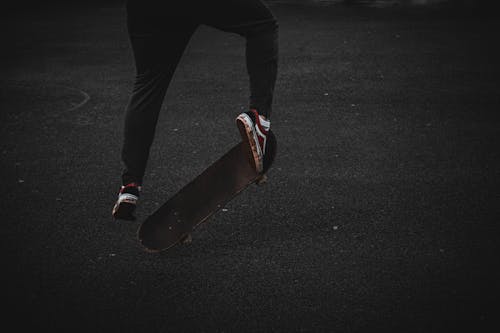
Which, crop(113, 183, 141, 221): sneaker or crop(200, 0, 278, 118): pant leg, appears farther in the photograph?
crop(113, 183, 141, 221): sneaker

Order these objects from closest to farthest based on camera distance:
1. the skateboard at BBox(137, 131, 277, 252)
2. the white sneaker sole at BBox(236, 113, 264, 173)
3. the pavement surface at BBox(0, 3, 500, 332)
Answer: the pavement surface at BBox(0, 3, 500, 332)
the white sneaker sole at BBox(236, 113, 264, 173)
the skateboard at BBox(137, 131, 277, 252)

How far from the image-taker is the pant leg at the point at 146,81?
11.8ft

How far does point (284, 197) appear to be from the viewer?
423 cm

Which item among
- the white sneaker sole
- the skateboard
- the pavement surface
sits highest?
the white sneaker sole

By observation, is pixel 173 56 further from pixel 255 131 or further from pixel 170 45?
pixel 255 131

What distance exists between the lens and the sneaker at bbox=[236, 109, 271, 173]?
343cm

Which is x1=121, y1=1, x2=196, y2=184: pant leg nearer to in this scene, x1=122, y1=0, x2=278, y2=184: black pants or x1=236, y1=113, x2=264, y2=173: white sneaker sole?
x1=122, y1=0, x2=278, y2=184: black pants

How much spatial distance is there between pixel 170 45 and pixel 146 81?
24 centimetres

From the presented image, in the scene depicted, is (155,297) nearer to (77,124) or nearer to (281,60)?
(77,124)

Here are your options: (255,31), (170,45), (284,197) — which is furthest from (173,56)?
(284,197)

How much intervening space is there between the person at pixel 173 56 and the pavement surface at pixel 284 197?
485 mm

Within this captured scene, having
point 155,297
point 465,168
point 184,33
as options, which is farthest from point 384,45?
point 155,297

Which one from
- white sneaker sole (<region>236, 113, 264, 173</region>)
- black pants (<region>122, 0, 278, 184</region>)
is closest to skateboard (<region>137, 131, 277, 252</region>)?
white sneaker sole (<region>236, 113, 264, 173</region>)

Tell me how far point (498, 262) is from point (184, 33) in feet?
6.73
